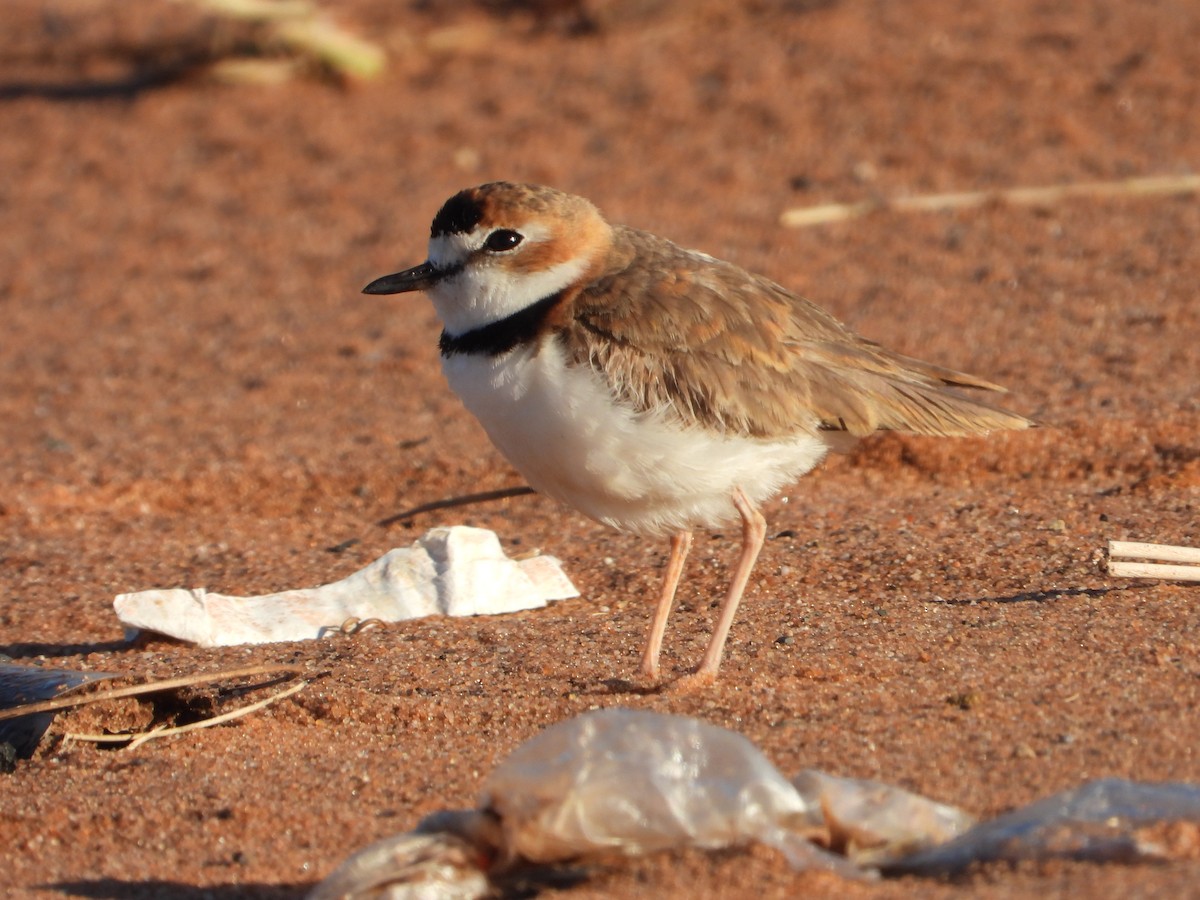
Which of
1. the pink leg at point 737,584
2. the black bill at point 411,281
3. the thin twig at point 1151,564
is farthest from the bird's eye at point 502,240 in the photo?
the thin twig at point 1151,564

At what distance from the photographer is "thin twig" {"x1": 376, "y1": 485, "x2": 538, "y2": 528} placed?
16.6 feet

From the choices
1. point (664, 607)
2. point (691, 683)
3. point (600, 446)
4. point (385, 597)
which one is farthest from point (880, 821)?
point (385, 597)

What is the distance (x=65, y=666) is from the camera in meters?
4.35

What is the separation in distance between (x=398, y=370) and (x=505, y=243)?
9.83 feet

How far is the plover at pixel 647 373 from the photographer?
148 inches

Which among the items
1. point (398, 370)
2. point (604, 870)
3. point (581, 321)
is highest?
point (581, 321)

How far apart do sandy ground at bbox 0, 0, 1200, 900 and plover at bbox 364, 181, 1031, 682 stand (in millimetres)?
499

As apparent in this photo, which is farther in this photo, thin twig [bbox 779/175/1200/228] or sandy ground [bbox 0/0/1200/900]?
thin twig [bbox 779/175/1200/228]

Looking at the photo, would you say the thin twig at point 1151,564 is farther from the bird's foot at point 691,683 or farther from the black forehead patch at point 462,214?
the black forehead patch at point 462,214

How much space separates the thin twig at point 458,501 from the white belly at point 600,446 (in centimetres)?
106

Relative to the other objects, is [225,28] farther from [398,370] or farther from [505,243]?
[505,243]

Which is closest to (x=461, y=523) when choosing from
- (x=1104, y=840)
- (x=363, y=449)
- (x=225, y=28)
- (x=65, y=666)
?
(x=363, y=449)

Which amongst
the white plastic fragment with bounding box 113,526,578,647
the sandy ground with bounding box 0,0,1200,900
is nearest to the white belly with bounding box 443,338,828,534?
the sandy ground with bounding box 0,0,1200,900

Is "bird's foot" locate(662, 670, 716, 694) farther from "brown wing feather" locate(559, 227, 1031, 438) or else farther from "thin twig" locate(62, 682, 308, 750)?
"thin twig" locate(62, 682, 308, 750)
